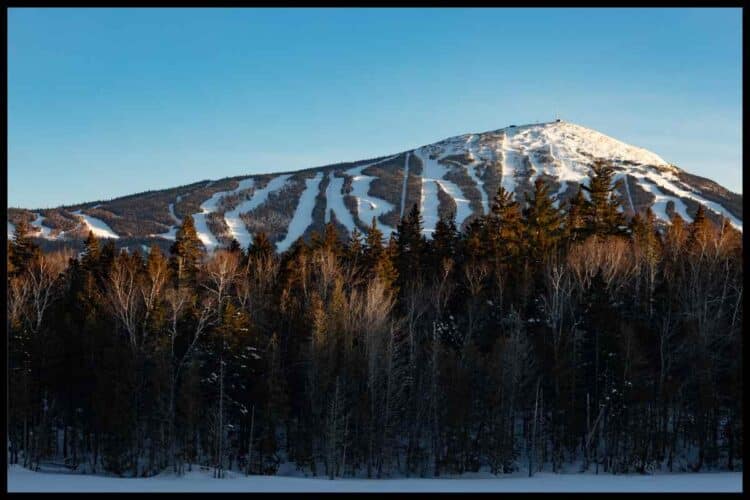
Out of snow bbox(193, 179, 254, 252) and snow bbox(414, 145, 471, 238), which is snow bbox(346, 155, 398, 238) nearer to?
snow bbox(414, 145, 471, 238)

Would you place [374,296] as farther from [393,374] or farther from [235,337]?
[235,337]

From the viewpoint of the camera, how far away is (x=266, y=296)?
44500mm

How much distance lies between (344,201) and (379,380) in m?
132

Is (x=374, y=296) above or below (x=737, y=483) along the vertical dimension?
above

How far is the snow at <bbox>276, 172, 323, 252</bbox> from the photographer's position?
455 feet

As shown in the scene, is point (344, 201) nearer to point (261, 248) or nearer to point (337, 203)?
point (337, 203)

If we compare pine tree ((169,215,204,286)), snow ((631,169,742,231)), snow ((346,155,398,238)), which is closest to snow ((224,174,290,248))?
snow ((346,155,398,238))

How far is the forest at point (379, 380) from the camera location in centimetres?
3541

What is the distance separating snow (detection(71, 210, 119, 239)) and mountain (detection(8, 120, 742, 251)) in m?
0.25

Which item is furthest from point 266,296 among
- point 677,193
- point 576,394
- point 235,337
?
point 677,193

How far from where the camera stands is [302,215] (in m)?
159
